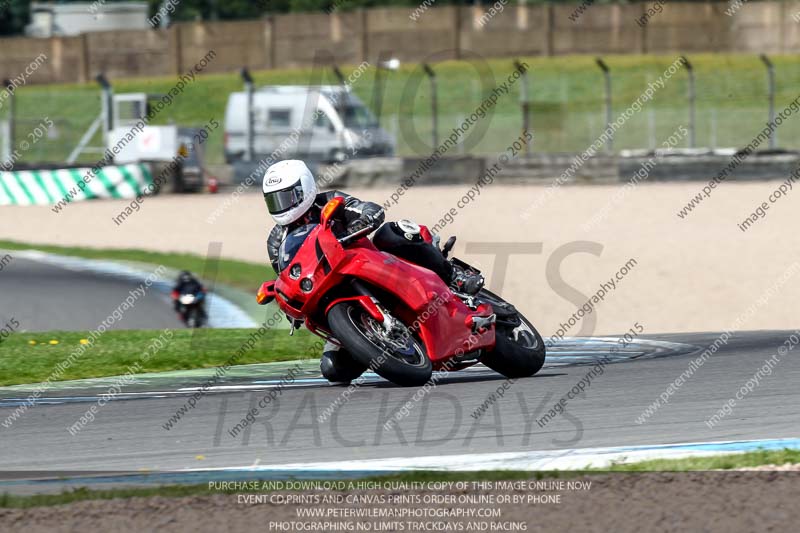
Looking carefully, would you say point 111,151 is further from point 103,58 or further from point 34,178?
point 103,58

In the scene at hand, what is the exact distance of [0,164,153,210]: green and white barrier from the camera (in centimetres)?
2870

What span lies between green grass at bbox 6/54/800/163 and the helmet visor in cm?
2632

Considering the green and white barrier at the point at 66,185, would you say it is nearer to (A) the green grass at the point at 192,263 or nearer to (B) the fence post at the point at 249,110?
(B) the fence post at the point at 249,110

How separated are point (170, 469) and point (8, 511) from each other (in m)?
0.93

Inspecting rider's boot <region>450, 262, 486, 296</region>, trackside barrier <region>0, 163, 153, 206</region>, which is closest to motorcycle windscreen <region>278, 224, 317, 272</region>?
rider's boot <region>450, 262, 486, 296</region>

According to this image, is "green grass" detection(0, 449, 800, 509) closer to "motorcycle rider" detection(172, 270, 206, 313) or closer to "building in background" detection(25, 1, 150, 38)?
"motorcycle rider" detection(172, 270, 206, 313)

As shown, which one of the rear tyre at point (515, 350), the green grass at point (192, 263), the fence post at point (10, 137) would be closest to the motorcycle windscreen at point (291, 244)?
the rear tyre at point (515, 350)

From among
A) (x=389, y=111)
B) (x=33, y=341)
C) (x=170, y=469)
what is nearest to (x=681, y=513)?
(x=170, y=469)

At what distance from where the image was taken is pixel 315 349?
39.3 ft

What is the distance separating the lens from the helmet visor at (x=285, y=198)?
841 centimetres

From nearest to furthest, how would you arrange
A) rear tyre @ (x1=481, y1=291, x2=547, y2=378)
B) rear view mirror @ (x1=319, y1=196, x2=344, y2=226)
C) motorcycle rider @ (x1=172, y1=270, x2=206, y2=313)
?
rear view mirror @ (x1=319, y1=196, x2=344, y2=226), rear tyre @ (x1=481, y1=291, x2=547, y2=378), motorcycle rider @ (x1=172, y1=270, x2=206, y2=313)

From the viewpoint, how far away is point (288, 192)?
27.6 feet

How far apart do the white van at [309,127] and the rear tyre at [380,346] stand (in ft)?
76.5

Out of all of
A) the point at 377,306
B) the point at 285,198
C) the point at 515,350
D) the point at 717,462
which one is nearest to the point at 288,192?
the point at 285,198
